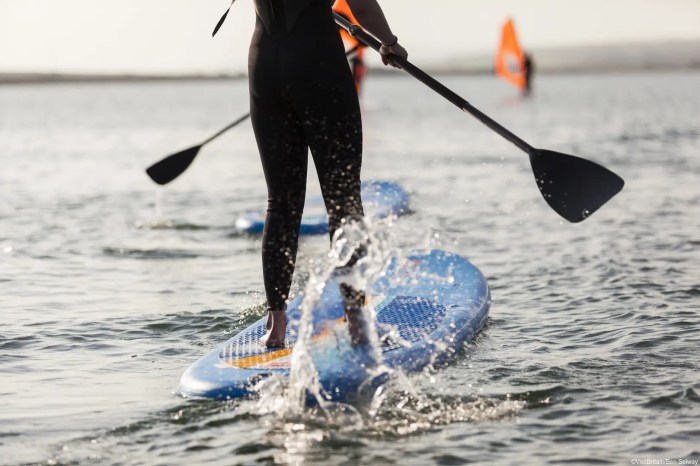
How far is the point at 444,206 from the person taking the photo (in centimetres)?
1149

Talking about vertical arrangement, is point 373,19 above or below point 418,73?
above

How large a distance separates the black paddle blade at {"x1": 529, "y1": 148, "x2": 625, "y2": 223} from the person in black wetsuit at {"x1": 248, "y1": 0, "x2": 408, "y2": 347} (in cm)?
100

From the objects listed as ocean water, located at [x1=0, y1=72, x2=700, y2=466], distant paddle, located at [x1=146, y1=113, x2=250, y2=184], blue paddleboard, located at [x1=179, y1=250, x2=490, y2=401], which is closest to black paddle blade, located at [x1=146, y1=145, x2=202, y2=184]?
distant paddle, located at [x1=146, y1=113, x2=250, y2=184]

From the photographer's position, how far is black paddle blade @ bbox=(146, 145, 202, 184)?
19.1ft

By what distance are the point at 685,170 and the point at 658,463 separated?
11235mm

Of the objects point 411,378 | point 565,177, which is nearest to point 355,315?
point 411,378

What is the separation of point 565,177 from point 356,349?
1.29m

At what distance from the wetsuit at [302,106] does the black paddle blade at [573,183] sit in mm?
1048

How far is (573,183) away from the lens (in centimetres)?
498

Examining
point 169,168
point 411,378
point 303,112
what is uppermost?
point 303,112

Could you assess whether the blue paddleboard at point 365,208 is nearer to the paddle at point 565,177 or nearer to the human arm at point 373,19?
the paddle at point 565,177

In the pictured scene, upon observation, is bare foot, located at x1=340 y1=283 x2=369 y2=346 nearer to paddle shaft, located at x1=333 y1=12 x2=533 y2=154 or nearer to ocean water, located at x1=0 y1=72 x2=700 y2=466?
ocean water, located at x1=0 y1=72 x2=700 y2=466

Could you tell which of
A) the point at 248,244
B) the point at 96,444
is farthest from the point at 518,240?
the point at 96,444

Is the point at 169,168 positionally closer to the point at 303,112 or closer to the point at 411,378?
the point at 303,112
